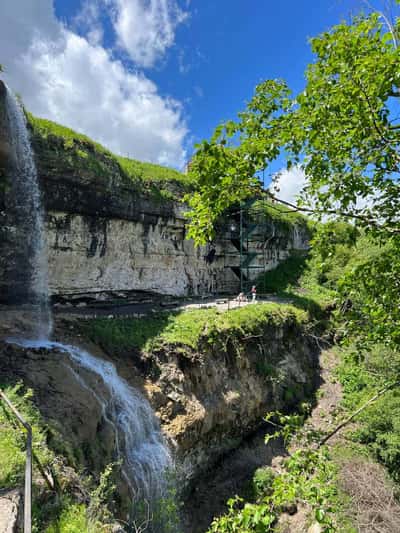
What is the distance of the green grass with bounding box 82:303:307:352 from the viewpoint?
9.62 m

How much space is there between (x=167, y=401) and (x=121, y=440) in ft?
6.31

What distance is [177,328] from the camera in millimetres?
10867

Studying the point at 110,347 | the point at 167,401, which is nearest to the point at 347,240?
the point at 167,401

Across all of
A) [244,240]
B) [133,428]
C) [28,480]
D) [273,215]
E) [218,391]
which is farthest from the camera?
[273,215]

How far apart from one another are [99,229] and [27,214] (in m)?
3.13

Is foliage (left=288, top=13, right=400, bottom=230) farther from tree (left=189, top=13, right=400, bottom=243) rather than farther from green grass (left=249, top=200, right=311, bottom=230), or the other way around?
green grass (left=249, top=200, right=311, bottom=230)

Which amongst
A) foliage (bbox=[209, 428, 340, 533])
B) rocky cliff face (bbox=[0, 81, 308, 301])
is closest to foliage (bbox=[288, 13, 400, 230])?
foliage (bbox=[209, 428, 340, 533])

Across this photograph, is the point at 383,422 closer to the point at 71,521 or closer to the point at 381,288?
the point at 381,288

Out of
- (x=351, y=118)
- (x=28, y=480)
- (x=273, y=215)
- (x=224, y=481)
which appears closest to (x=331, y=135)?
(x=351, y=118)

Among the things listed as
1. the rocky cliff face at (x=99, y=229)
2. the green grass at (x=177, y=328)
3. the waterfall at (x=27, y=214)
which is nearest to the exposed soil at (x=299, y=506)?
the green grass at (x=177, y=328)

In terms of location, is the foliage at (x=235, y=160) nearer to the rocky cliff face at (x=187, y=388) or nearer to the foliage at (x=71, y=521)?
the foliage at (x=71, y=521)

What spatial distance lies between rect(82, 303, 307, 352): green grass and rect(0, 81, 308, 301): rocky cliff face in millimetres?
3832

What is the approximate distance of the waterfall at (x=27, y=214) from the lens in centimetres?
1084

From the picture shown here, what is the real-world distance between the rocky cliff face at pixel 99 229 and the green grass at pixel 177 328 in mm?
3832
